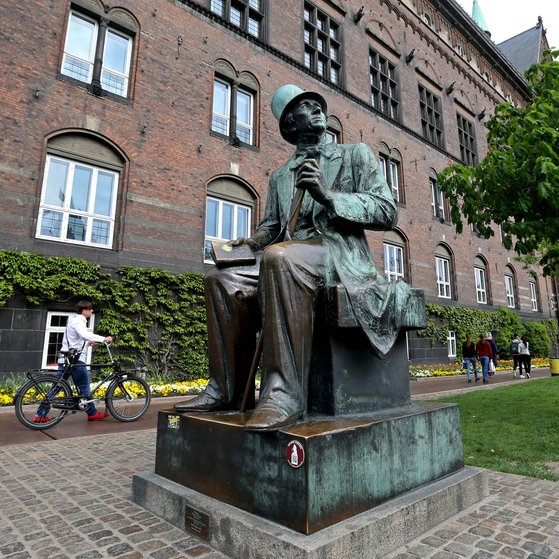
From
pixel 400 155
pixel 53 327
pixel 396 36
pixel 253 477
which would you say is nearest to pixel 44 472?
pixel 253 477

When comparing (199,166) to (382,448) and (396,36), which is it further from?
(396,36)

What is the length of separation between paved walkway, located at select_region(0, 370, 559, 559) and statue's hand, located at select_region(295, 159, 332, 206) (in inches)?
74.8

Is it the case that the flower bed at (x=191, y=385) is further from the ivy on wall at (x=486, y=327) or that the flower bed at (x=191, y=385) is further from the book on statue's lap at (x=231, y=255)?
the book on statue's lap at (x=231, y=255)

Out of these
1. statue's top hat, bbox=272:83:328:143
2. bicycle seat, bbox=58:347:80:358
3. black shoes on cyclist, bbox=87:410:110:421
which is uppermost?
statue's top hat, bbox=272:83:328:143

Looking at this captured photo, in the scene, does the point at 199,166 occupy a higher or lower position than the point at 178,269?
higher

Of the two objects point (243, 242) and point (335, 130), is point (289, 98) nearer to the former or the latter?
point (243, 242)

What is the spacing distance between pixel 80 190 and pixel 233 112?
19.8ft

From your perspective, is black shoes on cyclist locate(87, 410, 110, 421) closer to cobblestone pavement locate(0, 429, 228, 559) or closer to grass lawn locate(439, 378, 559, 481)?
cobblestone pavement locate(0, 429, 228, 559)

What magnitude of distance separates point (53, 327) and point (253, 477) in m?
9.11

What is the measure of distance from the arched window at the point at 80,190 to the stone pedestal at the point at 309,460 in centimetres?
901

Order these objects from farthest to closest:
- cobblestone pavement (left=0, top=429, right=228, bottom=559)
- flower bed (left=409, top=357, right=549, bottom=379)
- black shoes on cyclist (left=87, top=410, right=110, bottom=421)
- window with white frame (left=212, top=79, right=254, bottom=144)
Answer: flower bed (left=409, top=357, right=549, bottom=379), window with white frame (left=212, top=79, right=254, bottom=144), black shoes on cyclist (left=87, top=410, right=110, bottom=421), cobblestone pavement (left=0, top=429, right=228, bottom=559)

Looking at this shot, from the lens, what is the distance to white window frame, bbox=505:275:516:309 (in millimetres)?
27250

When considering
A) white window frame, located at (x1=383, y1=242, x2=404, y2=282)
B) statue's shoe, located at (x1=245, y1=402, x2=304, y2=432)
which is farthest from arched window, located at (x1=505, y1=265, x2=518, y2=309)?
statue's shoe, located at (x1=245, y1=402, x2=304, y2=432)

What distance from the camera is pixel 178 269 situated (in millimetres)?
11719
